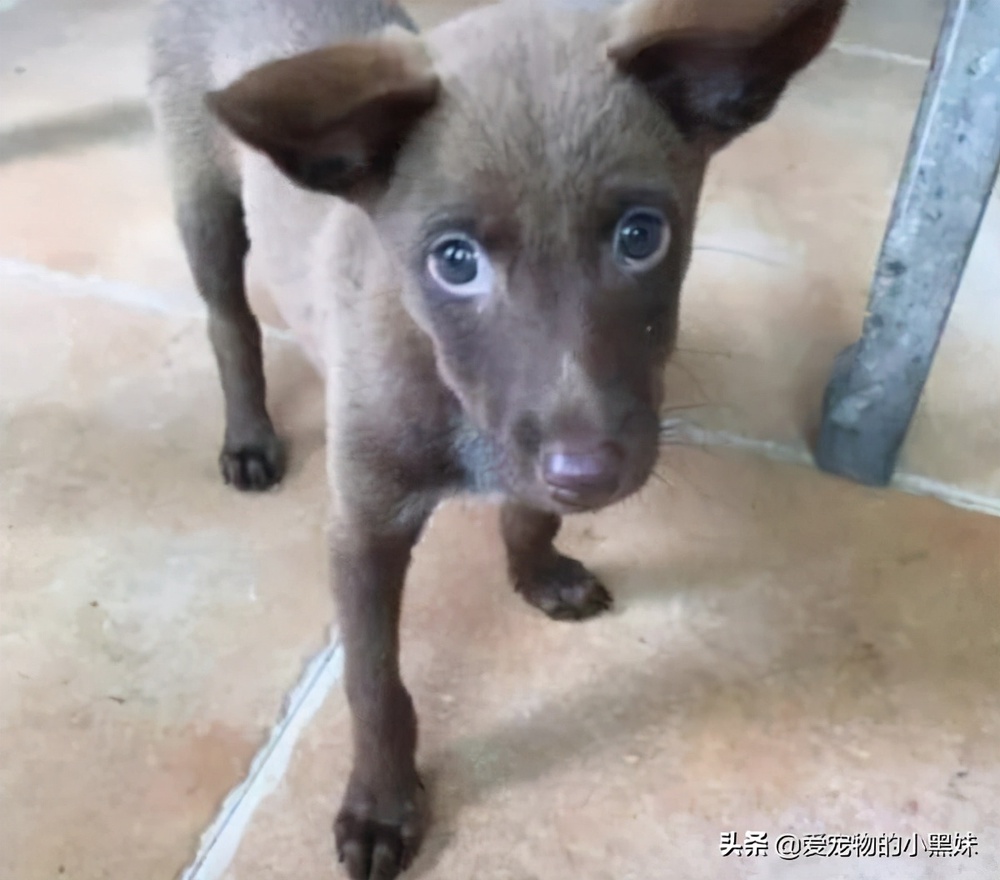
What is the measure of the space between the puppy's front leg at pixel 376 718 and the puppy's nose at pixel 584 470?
14.3 inches

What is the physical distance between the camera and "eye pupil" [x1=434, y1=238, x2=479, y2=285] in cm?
100

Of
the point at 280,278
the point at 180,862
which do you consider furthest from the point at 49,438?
the point at 180,862

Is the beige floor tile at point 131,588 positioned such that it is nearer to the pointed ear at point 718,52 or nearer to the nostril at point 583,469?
the nostril at point 583,469

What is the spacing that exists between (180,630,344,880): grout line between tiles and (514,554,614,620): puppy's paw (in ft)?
0.97

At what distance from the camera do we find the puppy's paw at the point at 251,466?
1.89m

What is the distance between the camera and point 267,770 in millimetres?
1519

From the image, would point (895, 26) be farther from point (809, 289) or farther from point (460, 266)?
point (460, 266)

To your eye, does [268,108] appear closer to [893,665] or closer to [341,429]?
[341,429]

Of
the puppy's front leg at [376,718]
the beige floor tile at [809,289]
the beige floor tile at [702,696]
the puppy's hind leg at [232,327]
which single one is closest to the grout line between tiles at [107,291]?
the puppy's hind leg at [232,327]

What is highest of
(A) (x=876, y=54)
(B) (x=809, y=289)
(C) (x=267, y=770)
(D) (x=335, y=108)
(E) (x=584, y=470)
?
(D) (x=335, y=108)

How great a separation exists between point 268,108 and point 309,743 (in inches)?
35.7

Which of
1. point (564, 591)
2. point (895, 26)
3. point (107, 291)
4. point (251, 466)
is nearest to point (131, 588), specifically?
point (251, 466)

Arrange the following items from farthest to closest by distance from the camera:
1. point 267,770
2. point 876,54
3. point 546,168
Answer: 1. point 876,54
2. point 267,770
3. point 546,168

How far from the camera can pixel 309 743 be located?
1.55m
